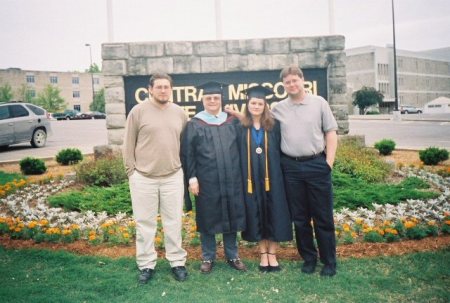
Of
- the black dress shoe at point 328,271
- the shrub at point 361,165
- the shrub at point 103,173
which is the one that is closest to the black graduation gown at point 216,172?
the black dress shoe at point 328,271

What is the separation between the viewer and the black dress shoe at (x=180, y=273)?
3.95 meters

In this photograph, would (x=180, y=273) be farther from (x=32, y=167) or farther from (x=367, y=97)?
(x=367, y=97)

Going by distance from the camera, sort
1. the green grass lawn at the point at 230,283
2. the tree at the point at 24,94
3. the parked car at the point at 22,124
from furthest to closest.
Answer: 1. the tree at the point at 24,94
2. the parked car at the point at 22,124
3. the green grass lawn at the point at 230,283

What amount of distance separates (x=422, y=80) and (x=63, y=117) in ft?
191

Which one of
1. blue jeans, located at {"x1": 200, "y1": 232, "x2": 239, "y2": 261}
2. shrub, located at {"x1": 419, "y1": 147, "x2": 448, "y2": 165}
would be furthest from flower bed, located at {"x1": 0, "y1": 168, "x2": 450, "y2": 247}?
shrub, located at {"x1": 419, "y1": 147, "x2": 448, "y2": 165}

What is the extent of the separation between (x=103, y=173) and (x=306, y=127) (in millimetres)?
4928

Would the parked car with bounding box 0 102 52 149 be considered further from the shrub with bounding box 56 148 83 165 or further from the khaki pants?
the khaki pants

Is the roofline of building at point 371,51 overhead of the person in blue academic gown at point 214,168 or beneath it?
overhead

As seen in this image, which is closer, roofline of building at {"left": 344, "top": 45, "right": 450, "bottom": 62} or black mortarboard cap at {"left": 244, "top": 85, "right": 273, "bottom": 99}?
black mortarboard cap at {"left": 244, "top": 85, "right": 273, "bottom": 99}

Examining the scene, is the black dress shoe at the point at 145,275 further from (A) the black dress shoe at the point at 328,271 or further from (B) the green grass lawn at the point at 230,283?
(A) the black dress shoe at the point at 328,271

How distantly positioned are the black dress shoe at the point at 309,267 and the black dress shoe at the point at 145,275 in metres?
1.44

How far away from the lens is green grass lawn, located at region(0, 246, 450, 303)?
3566mm

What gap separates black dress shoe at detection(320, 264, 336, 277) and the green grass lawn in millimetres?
58

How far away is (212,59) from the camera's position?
896 cm
